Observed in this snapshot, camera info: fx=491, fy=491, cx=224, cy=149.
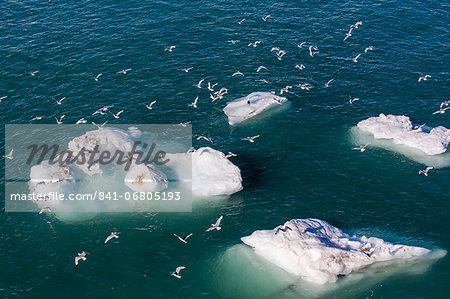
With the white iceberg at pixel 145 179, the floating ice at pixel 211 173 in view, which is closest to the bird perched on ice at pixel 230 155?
the floating ice at pixel 211 173

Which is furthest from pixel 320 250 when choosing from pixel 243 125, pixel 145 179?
pixel 243 125

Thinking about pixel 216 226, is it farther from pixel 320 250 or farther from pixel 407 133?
pixel 407 133

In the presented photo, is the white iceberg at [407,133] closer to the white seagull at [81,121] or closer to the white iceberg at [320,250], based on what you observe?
the white iceberg at [320,250]

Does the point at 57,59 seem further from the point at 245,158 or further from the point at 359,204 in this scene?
the point at 359,204

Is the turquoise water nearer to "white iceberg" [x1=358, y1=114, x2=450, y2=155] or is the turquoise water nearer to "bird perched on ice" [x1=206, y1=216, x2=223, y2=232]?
"bird perched on ice" [x1=206, y1=216, x2=223, y2=232]

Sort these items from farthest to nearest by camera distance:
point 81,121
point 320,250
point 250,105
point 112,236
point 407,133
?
point 250,105
point 81,121
point 407,133
point 112,236
point 320,250

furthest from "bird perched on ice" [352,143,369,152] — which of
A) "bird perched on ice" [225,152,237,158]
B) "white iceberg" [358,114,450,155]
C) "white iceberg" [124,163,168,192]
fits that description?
"white iceberg" [124,163,168,192]

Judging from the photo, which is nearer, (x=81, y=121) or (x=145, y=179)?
(x=145, y=179)

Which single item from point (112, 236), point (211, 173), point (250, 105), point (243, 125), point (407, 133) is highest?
point (250, 105)
